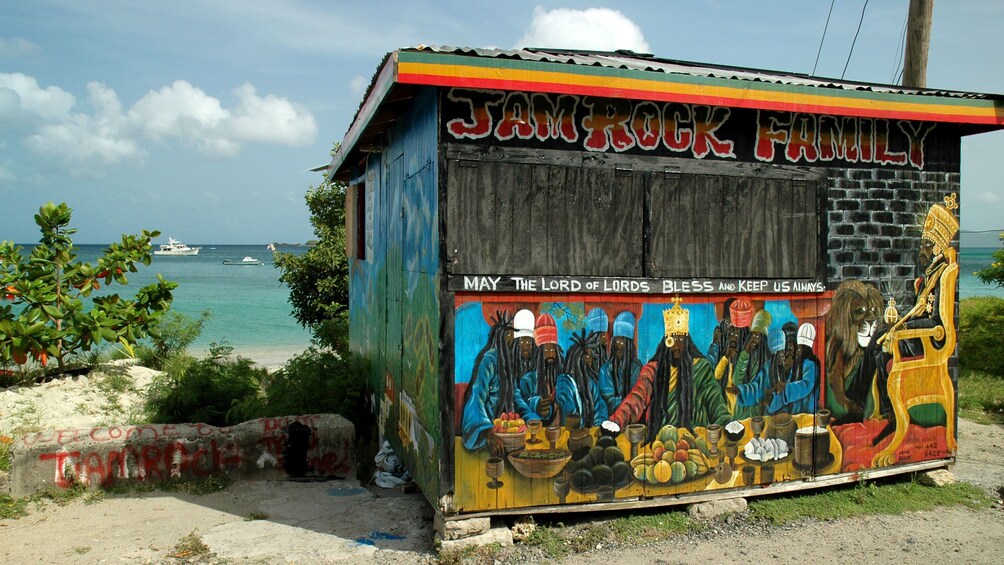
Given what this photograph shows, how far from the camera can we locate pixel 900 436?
7.10m

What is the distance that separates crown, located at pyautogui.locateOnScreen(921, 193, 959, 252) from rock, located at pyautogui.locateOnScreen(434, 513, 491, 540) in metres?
5.00

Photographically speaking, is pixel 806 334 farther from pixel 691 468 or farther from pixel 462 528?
pixel 462 528

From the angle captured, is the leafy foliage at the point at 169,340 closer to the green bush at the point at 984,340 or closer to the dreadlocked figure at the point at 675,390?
the dreadlocked figure at the point at 675,390

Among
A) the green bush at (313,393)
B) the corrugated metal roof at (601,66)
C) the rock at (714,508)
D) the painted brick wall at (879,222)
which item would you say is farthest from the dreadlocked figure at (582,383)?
the green bush at (313,393)

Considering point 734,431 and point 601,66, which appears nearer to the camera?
point 601,66

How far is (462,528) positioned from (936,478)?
15.7ft

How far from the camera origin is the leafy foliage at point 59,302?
9.33 metres

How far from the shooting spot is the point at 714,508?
6363 mm

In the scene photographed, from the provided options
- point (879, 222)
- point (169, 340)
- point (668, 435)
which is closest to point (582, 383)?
point (668, 435)

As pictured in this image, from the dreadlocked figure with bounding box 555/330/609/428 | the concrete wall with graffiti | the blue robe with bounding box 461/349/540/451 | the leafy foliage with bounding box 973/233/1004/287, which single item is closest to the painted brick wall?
the dreadlocked figure with bounding box 555/330/609/428

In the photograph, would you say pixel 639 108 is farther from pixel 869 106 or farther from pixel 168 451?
pixel 168 451

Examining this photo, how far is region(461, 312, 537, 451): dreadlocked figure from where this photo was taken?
570 centimetres

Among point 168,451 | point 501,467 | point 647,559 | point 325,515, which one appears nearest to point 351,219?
point 168,451

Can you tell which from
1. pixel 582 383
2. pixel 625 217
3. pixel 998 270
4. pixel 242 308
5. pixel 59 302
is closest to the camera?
pixel 582 383
